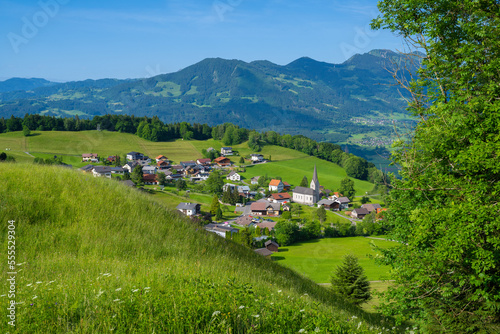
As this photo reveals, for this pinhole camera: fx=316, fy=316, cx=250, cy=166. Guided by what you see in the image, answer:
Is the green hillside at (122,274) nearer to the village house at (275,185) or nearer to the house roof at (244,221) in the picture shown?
the house roof at (244,221)

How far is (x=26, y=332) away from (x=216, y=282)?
3.24 meters

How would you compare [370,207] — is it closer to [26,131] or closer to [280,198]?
[280,198]

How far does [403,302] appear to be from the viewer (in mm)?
11078

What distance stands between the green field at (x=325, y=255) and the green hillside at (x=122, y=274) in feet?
127

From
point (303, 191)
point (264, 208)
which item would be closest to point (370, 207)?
point (303, 191)

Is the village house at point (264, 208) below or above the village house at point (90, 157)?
below

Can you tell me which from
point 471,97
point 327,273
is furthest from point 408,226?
point 327,273

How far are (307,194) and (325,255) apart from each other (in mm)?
61199

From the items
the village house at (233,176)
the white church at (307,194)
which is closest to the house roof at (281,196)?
the white church at (307,194)

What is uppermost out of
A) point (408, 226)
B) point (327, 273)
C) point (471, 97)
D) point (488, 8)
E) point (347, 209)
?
point (488, 8)

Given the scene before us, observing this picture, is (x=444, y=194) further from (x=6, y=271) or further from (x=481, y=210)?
(x=6, y=271)

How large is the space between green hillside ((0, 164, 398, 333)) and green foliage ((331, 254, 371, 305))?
20.9m

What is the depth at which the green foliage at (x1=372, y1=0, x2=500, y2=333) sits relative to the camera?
9.35 metres

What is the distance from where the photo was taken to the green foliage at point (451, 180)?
30.7ft
